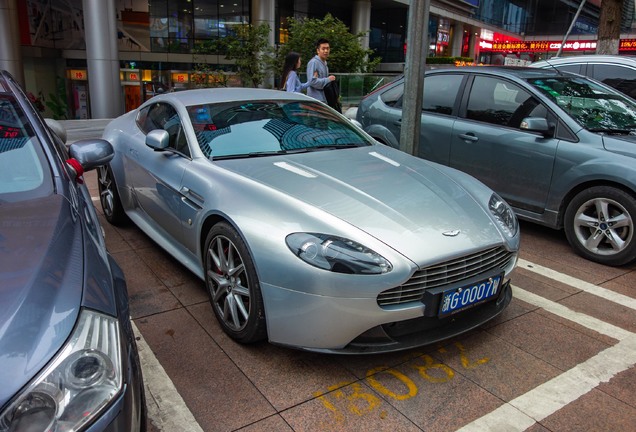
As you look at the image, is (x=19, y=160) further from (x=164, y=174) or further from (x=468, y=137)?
(x=468, y=137)

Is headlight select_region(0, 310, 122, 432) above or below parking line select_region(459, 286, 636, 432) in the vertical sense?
above

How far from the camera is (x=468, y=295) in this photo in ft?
8.71

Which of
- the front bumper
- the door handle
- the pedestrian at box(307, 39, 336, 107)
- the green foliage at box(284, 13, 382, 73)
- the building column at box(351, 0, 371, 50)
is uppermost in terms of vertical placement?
the building column at box(351, 0, 371, 50)

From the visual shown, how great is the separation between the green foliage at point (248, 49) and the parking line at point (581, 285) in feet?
42.0

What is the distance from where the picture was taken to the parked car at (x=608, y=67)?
7.00 meters

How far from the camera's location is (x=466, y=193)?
3.26m

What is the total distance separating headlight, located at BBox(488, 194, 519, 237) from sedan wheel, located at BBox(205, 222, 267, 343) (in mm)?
1507

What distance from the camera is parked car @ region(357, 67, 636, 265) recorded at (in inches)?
168

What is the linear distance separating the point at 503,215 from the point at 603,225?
165 centimetres

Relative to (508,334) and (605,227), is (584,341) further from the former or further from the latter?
(605,227)

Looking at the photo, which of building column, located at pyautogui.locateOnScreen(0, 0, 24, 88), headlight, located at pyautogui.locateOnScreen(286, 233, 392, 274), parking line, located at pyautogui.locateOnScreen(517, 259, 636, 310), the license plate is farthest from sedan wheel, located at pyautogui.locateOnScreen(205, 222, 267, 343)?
building column, located at pyautogui.locateOnScreen(0, 0, 24, 88)

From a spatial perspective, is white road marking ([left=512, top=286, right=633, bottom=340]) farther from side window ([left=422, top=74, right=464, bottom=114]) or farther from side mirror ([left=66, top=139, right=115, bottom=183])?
side mirror ([left=66, top=139, right=115, bottom=183])

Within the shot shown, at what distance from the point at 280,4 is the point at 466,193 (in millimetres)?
29818

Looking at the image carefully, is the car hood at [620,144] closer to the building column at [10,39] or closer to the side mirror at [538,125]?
the side mirror at [538,125]
